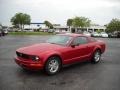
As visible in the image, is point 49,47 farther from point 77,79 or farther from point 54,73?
point 77,79

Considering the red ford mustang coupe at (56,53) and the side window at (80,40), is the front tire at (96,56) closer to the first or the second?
the red ford mustang coupe at (56,53)

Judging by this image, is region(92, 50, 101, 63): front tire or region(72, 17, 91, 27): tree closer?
region(92, 50, 101, 63): front tire

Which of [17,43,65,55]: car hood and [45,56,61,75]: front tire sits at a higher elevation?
[17,43,65,55]: car hood

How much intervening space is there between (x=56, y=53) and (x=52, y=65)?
451 mm

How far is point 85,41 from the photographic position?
31.8 feet

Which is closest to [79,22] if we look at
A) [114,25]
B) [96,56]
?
[114,25]

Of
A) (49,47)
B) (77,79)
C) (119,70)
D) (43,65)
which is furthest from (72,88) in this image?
(119,70)

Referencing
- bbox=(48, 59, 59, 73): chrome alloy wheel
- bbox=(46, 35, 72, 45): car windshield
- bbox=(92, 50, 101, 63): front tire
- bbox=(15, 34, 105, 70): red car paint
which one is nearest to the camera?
bbox=(15, 34, 105, 70): red car paint

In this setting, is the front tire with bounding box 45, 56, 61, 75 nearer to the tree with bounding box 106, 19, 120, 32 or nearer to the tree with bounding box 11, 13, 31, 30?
the tree with bounding box 106, 19, 120, 32

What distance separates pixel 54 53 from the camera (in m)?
7.80

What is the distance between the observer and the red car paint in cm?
750

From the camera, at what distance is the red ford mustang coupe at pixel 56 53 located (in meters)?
7.53

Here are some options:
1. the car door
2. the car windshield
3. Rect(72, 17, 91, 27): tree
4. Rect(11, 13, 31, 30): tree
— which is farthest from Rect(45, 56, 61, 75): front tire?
Rect(11, 13, 31, 30): tree

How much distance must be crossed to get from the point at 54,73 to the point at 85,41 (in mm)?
2498
